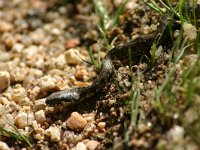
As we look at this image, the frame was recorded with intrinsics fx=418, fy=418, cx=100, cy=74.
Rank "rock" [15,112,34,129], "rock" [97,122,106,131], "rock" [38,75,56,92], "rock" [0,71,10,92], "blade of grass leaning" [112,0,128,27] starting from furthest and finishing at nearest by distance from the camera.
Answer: "blade of grass leaning" [112,0,128,27] < "rock" [0,71,10,92] < "rock" [38,75,56,92] < "rock" [15,112,34,129] < "rock" [97,122,106,131]

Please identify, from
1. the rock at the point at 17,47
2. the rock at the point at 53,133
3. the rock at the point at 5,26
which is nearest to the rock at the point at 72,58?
the rock at the point at 17,47

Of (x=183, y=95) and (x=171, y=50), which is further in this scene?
(x=171, y=50)

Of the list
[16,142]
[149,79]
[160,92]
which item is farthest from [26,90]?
[160,92]

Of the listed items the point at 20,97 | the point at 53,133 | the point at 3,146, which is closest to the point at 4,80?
the point at 20,97

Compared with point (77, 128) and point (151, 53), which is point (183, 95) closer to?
point (151, 53)

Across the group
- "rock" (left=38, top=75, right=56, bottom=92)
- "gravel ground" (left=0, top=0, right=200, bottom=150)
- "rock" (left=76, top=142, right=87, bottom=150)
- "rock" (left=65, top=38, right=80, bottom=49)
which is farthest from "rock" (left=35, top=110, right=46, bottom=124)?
"rock" (left=65, top=38, right=80, bottom=49)

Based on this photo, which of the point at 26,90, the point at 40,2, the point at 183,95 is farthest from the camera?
the point at 40,2

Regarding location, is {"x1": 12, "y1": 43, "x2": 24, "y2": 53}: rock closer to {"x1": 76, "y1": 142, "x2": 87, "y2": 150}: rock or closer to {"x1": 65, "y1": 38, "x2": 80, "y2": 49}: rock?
{"x1": 65, "y1": 38, "x2": 80, "y2": 49}: rock
